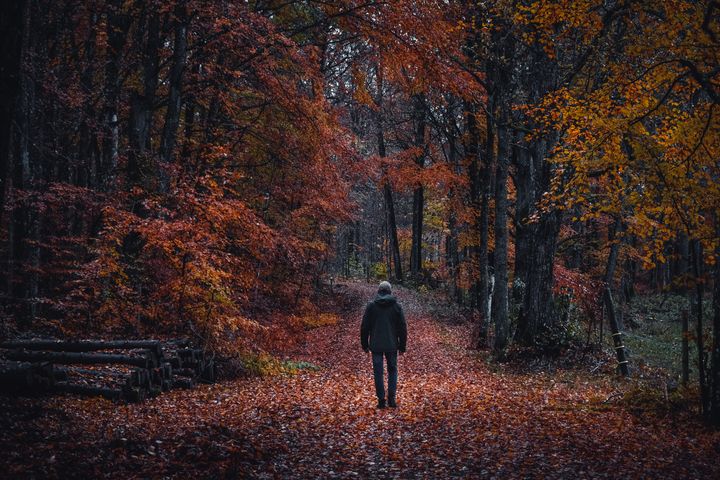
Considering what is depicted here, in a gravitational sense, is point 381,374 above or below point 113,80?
below

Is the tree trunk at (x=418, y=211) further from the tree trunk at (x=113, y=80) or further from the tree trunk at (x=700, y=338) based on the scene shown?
the tree trunk at (x=700, y=338)

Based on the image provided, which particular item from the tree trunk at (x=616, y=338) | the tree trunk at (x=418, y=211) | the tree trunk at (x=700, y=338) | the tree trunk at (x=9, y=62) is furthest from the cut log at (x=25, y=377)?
the tree trunk at (x=418, y=211)

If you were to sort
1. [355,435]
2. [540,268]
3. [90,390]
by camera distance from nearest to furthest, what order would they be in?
[355,435]
[90,390]
[540,268]

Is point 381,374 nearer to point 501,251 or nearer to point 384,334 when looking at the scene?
point 384,334

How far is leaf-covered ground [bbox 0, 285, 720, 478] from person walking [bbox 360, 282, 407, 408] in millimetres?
458

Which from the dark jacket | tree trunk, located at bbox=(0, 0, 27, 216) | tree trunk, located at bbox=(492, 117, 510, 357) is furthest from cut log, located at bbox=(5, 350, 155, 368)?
tree trunk, located at bbox=(492, 117, 510, 357)

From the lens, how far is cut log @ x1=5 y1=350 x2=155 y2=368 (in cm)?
874

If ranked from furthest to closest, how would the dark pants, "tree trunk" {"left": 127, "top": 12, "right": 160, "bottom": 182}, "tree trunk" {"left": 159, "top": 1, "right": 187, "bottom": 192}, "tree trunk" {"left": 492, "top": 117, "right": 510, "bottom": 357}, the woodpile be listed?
"tree trunk" {"left": 492, "top": 117, "right": 510, "bottom": 357}, "tree trunk" {"left": 127, "top": 12, "right": 160, "bottom": 182}, "tree trunk" {"left": 159, "top": 1, "right": 187, "bottom": 192}, the dark pants, the woodpile

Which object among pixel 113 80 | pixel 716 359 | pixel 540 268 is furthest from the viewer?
pixel 113 80

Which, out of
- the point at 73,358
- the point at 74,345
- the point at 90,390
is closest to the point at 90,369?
the point at 74,345

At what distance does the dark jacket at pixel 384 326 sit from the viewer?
9000mm

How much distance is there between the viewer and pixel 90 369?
964 centimetres

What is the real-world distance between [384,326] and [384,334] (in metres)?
0.14

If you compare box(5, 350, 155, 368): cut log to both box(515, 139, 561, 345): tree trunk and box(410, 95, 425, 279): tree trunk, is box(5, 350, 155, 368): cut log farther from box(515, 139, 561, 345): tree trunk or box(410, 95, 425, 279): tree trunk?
box(410, 95, 425, 279): tree trunk
